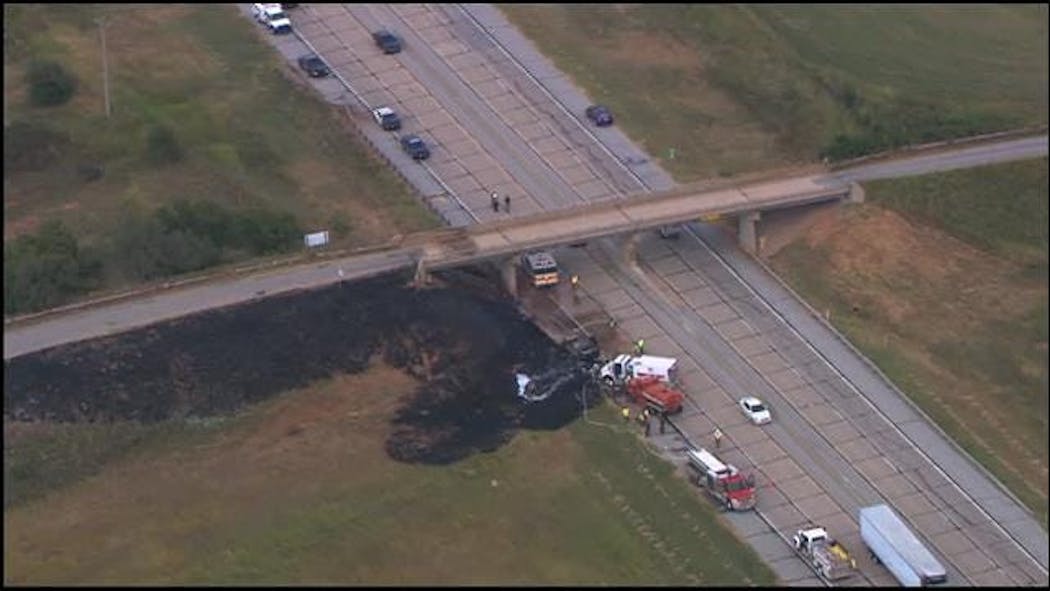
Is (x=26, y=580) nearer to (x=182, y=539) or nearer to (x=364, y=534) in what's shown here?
(x=182, y=539)

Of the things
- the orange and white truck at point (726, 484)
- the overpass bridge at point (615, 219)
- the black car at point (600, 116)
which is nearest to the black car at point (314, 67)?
the black car at point (600, 116)

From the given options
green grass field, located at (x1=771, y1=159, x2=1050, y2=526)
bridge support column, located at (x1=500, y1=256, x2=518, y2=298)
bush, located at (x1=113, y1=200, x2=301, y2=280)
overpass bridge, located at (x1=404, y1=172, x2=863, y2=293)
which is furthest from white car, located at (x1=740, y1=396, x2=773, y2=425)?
bush, located at (x1=113, y1=200, x2=301, y2=280)

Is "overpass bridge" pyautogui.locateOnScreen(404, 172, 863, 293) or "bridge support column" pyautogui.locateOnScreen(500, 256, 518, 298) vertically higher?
"overpass bridge" pyautogui.locateOnScreen(404, 172, 863, 293)

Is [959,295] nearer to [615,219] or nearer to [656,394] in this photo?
[656,394]

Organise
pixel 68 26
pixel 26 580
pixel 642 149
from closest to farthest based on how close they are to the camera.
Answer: pixel 26 580 → pixel 642 149 → pixel 68 26

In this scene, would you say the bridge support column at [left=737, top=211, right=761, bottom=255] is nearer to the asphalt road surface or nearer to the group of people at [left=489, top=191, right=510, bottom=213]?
the asphalt road surface

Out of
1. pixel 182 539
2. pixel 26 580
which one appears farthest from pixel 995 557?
pixel 26 580
